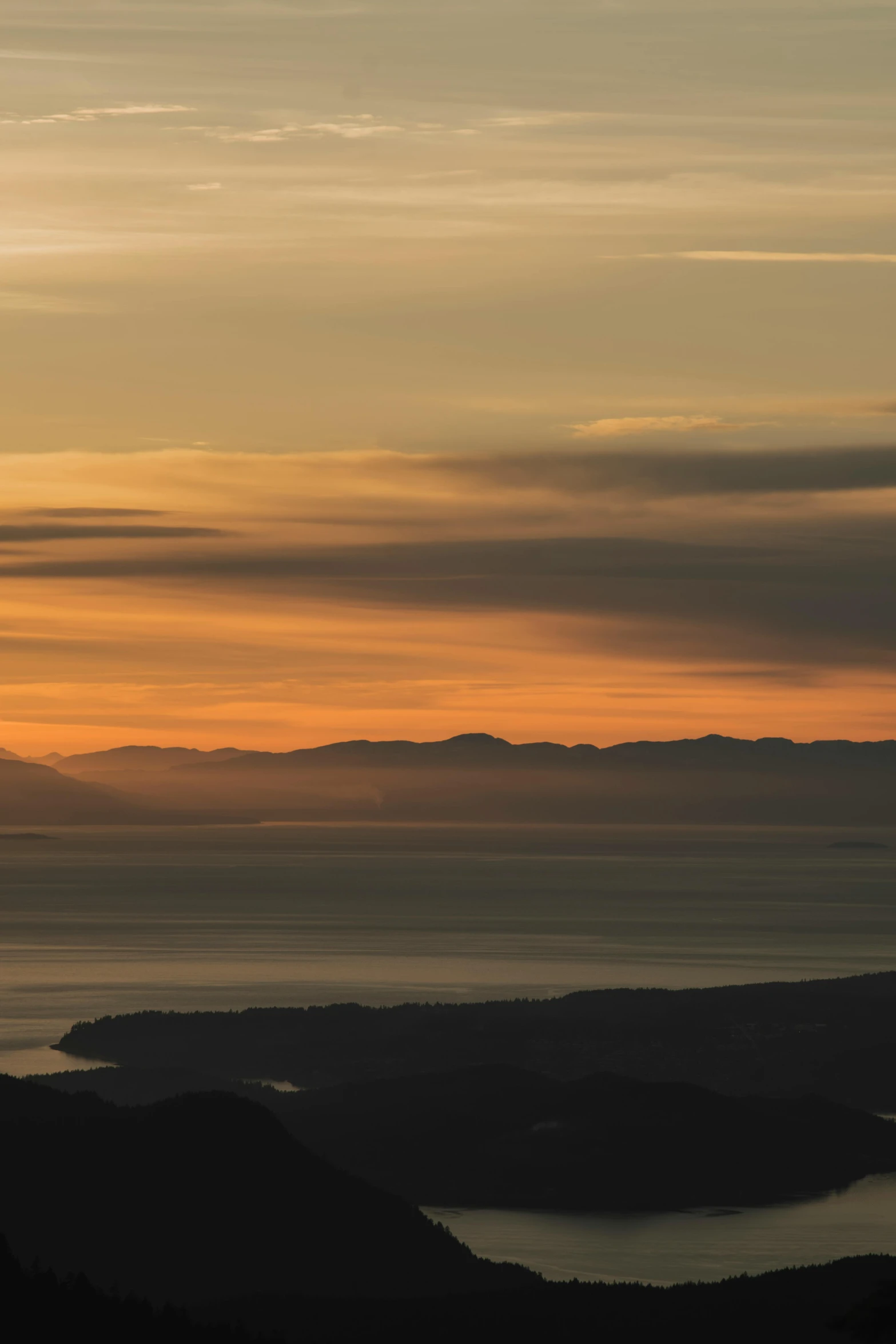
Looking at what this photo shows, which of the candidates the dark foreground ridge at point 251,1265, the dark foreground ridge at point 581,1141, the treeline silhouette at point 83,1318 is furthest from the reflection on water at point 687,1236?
the treeline silhouette at point 83,1318

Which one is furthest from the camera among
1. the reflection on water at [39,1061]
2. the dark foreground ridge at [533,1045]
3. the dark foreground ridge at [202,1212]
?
the dark foreground ridge at [533,1045]

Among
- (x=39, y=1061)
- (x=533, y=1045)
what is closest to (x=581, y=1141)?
(x=533, y=1045)

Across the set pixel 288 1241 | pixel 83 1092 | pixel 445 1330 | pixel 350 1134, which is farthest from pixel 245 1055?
pixel 445 1330

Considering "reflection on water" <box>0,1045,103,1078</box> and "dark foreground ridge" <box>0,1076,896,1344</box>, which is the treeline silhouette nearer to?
"dark foreground ridge" <box>0,1076,896,1344</box>

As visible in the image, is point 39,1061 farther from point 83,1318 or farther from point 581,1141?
point 83,1318

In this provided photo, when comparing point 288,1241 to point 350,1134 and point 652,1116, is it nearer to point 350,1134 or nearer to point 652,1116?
point 350,1134

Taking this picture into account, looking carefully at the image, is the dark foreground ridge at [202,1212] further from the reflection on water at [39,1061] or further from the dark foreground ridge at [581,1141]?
the reflection on water at [39,1061]
